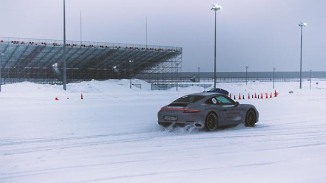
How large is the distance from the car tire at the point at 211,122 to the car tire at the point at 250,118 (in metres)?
1.83

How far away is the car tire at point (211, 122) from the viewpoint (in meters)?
13.9

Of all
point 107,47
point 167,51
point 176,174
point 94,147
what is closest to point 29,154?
point 94,147

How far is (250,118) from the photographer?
617 inches

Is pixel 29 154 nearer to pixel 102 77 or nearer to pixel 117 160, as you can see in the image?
pixel 117 160

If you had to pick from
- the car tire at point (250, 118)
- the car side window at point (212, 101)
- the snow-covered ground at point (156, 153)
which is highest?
the car side window at point (212, 101)

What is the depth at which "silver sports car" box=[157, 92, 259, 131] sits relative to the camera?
13.6 m

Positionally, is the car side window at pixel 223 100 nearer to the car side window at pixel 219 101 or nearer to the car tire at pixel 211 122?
the car side window at pixel 219 101

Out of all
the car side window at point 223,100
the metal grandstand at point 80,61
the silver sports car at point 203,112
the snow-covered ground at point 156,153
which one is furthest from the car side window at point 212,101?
the metal grandstand at point 80,61

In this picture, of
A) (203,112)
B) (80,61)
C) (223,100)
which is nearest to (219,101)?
(223,100)

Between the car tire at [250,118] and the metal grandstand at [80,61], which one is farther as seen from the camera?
the metal grandstand at [80,61]

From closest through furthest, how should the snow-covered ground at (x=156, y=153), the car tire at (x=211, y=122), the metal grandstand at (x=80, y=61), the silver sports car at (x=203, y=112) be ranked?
the snow-covered ground at (x=156, y=153), the silver sports car at (x=203, y=112), the car tire at (x=211, y=122), the metal grandstand at (x=80, y=61)

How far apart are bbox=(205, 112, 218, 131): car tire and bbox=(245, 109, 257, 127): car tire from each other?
183cm

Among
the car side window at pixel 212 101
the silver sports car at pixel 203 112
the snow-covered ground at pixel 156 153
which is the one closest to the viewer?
the snow-covered ground at pixel 156 153

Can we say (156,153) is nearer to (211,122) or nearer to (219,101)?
(211,122)
